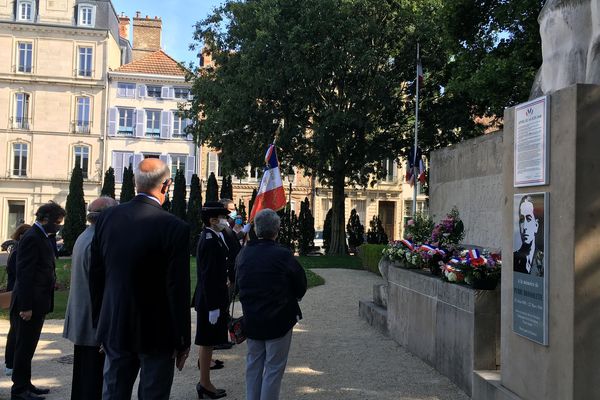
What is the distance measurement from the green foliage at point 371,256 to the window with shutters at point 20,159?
3326 centimetres

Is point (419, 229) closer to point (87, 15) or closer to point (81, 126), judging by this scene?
point (81, 126)

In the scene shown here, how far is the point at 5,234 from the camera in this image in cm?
4344

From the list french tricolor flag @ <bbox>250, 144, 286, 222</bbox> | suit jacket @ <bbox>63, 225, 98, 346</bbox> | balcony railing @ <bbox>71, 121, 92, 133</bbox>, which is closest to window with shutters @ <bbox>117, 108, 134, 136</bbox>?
balcony railing @ <bbox>71, 121, 92, 133</bbox>

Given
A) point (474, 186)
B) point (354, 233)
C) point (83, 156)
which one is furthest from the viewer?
point (83, 156)

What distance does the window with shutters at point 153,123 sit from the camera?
4625 cm

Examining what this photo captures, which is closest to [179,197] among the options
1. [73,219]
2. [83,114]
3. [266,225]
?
[73,219]

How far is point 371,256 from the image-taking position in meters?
20.1

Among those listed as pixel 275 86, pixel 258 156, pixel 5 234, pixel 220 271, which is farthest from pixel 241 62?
pixel 5 234

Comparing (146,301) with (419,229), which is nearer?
(146,301)

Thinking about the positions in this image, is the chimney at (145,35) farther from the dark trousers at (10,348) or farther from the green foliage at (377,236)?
the dark trousers at (10,348)

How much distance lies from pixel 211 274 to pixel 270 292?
138 centimetres

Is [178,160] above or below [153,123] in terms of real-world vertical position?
below

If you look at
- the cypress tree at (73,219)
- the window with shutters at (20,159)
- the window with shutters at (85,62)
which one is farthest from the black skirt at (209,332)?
the window with shutters at (85,62)

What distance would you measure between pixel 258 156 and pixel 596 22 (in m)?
21.0
